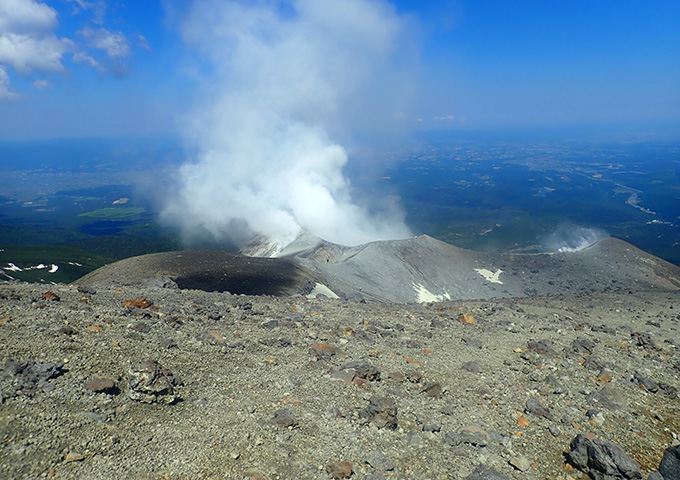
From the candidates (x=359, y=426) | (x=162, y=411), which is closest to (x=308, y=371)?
(x=359, y=426)

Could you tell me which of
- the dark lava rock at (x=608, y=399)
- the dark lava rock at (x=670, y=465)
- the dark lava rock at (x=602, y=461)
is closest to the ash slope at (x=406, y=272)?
the dark lava rock at (x=608, y=399)

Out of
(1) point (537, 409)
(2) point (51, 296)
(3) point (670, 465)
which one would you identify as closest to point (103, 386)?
(2) point (51, 296)

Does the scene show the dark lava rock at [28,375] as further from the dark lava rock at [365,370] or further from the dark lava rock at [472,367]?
the dark lava rock at [472,367]

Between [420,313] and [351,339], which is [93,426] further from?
[420,313]

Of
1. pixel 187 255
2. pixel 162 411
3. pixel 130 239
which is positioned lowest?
pixel 130 239

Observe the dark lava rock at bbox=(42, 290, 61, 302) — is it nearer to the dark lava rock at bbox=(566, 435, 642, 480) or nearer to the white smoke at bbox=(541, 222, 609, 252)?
the dark lava rock at bbox=(566, 435, 642, 480)

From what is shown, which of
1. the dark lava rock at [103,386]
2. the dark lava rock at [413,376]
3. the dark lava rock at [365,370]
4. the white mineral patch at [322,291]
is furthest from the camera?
the white mineral patch at [322,291]
